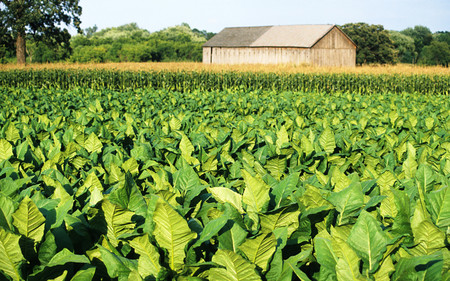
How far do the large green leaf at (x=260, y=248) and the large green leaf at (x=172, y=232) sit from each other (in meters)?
0.20

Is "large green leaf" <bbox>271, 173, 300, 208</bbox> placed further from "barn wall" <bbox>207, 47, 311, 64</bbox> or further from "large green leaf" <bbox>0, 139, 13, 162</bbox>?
"barn wall" <bbox>207, 47, 311, 64</bbox>

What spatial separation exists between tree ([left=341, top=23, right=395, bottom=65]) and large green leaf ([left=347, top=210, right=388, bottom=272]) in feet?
258

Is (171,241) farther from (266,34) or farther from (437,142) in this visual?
(266,34)

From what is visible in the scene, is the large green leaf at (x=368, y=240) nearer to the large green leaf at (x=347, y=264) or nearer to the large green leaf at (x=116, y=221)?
the large green leaf at (x=347, y=264)

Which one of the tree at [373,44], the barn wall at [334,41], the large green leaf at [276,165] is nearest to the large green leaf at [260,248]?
the large green leaf at [276,165]

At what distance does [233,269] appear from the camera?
129cm

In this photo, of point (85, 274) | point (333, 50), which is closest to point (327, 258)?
point (85, 274)

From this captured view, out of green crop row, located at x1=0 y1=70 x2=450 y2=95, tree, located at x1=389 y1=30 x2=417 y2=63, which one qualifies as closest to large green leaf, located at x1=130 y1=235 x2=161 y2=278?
green crop row, located at x1=0 y1=70 x2=450 y2=95

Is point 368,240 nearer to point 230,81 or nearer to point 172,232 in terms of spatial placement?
point 172,232

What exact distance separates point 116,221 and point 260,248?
0.64 m

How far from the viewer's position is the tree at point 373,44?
74.2m

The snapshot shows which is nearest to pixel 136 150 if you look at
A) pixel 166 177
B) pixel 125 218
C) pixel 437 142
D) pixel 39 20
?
pixel 166 177

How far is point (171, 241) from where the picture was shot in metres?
1.46

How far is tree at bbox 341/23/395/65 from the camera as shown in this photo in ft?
244
